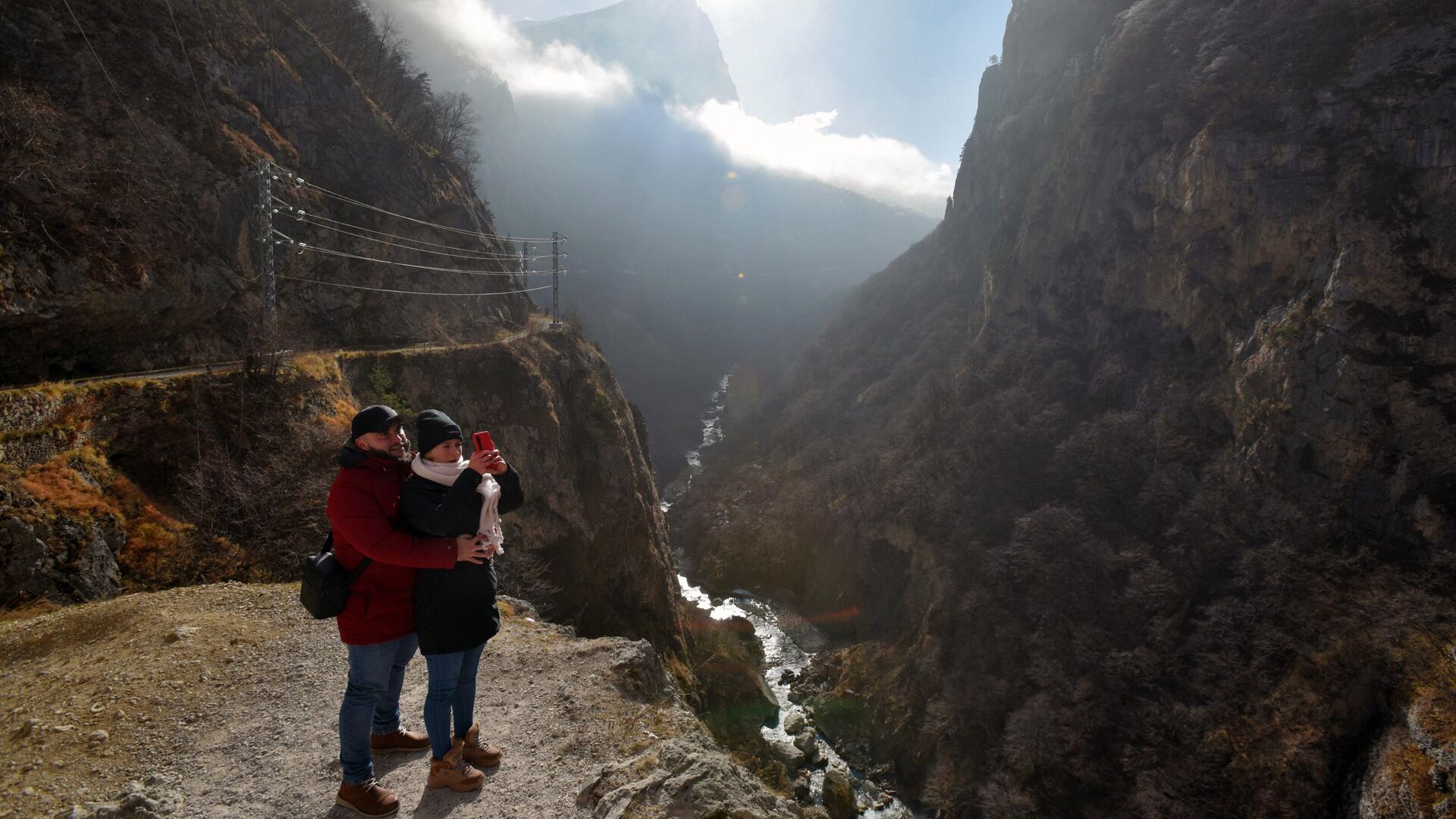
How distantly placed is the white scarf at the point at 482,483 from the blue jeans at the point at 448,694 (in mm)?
837

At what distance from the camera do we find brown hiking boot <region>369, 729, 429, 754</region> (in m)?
5.11

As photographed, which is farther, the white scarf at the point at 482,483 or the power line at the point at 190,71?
the power line at the point at 190,71

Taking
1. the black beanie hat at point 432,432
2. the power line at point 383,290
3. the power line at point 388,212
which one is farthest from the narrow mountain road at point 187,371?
the black beanie hat at point 432,432

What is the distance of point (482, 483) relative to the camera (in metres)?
4.27

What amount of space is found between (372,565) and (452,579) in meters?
0.52

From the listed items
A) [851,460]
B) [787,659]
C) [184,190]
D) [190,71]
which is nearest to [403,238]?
[190,71]

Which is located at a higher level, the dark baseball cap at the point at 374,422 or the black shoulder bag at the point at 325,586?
the dark baseball cap at the point at 374,422

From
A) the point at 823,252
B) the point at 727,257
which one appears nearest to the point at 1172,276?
the point at 727,257

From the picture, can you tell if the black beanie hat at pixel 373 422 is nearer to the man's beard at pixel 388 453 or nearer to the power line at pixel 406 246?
the man's beard at pixel 388 453

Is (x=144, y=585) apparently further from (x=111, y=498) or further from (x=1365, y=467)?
(x=1365, y=467)

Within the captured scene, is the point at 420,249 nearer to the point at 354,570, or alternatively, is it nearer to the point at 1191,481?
the point at 354,570

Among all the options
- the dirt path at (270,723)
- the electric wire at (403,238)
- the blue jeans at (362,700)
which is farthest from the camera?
the electric wire at (403,238)

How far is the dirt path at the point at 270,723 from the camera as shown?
487 cm

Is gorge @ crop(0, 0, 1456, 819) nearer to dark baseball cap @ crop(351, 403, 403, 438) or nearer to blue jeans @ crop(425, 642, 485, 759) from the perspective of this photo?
blue jeans @ crop(425, 642, 485, 759)
